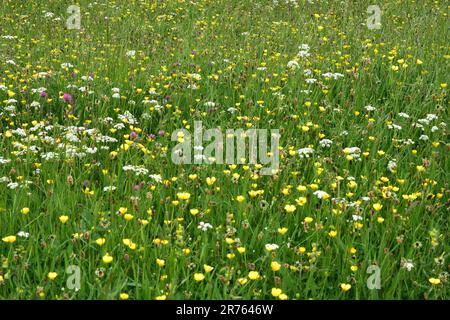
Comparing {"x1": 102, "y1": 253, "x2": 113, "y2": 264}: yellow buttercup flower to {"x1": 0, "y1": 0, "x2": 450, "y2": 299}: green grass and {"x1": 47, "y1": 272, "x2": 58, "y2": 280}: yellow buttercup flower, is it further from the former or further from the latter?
{"x1": 47, "y1": 272, "x2": 58, "y2": 280}: yellow buttercup flower

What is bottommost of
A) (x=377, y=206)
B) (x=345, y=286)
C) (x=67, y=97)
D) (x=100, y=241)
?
(x=345, y=286)

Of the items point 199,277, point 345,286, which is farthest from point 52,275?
point 345,286

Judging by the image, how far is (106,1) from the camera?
8.85 m

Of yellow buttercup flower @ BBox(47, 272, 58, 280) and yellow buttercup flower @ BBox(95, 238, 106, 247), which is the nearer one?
yellow buttercup flower @ BBox(47, 272, 58, 280)

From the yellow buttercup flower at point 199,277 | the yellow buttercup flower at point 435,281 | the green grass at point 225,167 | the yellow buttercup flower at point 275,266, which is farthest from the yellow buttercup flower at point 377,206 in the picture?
the yellow buttercup flower at point 199,277

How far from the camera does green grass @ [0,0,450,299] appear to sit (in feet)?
9.46

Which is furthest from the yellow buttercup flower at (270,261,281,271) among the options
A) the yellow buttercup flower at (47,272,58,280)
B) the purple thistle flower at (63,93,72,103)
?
the purple thistle flower at (63,93,72,103)

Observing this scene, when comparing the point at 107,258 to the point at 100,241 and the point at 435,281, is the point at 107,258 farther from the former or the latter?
the point at 435,281

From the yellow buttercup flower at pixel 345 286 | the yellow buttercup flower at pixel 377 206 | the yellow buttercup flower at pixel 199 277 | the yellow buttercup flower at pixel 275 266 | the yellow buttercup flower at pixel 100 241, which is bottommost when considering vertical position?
the yellow buttercup flower at pixel 345 286

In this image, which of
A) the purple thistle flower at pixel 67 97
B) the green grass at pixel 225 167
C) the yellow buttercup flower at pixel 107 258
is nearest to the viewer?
the yellow buttercup flower at pixel 107 258

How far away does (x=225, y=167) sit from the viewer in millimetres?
3982

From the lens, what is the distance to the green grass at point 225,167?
2.88 meters

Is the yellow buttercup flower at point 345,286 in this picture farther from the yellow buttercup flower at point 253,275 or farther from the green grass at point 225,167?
the yellow buttercup flower at point 253,275
